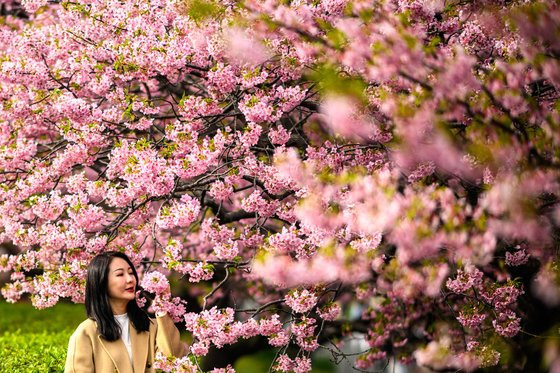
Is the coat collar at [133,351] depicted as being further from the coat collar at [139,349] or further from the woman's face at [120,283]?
the woman's face at [120,283]

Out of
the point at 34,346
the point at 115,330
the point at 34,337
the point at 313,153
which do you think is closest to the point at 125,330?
the point at 115,330

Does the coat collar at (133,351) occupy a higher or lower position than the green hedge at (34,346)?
higher

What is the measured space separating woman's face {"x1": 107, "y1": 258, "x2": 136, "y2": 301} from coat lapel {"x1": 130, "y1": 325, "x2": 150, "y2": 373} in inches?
9.0

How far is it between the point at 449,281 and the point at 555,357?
131 inches

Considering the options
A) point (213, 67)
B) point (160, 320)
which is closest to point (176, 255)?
point (160, 320)

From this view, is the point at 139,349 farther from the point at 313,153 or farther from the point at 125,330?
the point at 313,153

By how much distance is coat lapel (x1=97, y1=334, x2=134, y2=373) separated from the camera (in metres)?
4.56

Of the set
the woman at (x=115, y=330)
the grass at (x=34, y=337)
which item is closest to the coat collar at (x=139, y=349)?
the woman at (x=115, y=330)

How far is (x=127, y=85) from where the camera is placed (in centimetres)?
661

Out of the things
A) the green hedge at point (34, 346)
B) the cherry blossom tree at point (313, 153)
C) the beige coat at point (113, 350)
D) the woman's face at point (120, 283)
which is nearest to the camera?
the cherry blossom tree at point (313, 153)

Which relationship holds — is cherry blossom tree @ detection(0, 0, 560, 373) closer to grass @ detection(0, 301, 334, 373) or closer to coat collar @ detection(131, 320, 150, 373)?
coat collar @ detection(131, 320, 150, 373)

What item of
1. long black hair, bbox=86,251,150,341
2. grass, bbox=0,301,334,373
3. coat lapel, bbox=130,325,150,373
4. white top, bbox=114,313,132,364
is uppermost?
long black hair, bbox=86,251,150,341

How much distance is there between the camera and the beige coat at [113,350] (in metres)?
4.50

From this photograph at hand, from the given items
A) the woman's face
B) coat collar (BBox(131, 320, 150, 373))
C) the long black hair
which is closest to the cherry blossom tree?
coat collar (BBox(131, 320, 150, 373))
